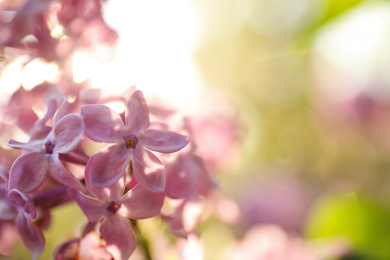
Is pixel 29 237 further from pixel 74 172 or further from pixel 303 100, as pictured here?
pixel 303 100

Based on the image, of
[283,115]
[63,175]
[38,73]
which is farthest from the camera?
[283,115]

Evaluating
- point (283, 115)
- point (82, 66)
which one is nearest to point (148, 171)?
point (82, 66)

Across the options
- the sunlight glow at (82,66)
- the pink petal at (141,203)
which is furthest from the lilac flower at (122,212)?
the sunlight glow at (82,66)

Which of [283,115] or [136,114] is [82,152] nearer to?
[136,114]

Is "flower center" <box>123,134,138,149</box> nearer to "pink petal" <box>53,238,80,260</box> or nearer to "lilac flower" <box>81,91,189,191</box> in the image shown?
"lilac flower" <box>81,91,189,191</box>

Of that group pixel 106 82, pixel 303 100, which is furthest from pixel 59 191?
pixel 303 100

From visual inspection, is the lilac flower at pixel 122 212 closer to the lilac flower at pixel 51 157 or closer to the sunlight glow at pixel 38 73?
the lilac flower at pixel 51 157

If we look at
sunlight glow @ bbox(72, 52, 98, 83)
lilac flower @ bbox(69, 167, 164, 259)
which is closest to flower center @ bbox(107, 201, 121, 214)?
lilac flower @ bbox(69, 167, 164, 259)
